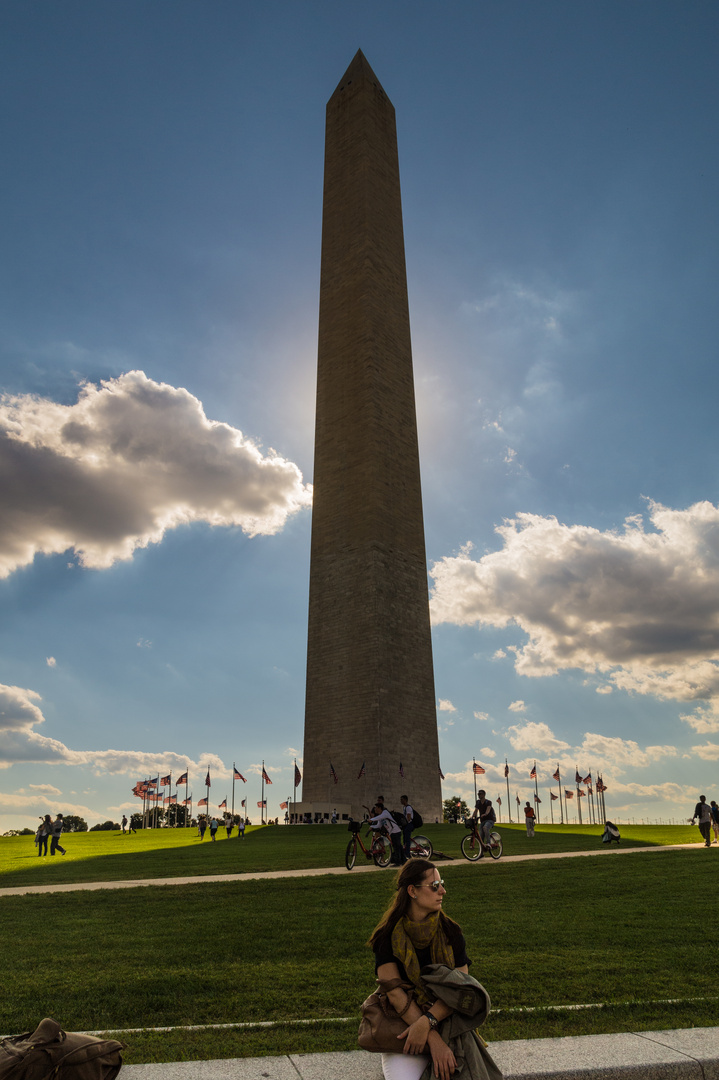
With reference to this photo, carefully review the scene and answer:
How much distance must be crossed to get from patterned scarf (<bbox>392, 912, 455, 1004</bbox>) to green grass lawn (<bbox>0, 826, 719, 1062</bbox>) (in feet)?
4.48

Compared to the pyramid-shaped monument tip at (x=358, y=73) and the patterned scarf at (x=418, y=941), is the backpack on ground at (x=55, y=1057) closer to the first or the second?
the patterned scarf at (x=418, y=941)

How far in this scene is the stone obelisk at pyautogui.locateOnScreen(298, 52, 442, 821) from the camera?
40.5m

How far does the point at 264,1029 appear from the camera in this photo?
225 inches

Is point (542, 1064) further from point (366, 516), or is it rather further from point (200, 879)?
point (366, 516)

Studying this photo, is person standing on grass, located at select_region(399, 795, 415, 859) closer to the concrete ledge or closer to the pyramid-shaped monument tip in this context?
the concrete ledge

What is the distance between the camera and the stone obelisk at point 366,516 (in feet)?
133

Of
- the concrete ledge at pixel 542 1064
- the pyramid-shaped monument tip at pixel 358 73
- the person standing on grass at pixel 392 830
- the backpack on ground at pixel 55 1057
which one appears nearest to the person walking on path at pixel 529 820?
the person standing on grass at pixel 392 830

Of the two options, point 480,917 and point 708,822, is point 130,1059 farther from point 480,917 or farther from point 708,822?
point 708,822

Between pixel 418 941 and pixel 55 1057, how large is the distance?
2165 millimetres

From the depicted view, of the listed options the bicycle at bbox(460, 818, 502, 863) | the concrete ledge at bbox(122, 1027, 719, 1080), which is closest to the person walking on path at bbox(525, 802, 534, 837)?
the bicycle at bbox(460, 818, 502, 863)

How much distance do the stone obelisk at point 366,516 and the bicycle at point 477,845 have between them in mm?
18933

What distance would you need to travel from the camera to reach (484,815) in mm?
19734

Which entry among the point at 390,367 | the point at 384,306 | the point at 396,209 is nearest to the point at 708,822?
the point at 390,367

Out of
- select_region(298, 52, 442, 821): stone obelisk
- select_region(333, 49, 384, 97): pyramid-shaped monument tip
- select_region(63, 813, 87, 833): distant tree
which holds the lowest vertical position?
select_region(63, 813, 87, 833): distant tree
